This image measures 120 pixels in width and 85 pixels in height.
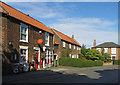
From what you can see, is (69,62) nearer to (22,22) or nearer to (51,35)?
(51,35)

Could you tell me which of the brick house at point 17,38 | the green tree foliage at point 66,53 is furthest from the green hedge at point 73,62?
the brick house at point 17,38

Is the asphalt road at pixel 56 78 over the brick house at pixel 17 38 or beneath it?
beneath

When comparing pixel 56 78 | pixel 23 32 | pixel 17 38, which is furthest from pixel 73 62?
pixel 17 38

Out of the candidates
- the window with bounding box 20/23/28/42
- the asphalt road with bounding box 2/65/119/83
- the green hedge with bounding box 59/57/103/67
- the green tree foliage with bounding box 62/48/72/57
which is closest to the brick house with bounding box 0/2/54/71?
the window with bounding box 20/23/28/42

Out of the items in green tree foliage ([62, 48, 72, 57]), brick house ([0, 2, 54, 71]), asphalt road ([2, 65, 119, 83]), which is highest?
brick house ([0, 2, 54, 71])

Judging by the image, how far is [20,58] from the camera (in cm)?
1402

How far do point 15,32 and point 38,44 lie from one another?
4.85 m

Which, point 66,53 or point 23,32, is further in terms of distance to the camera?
point 66,53

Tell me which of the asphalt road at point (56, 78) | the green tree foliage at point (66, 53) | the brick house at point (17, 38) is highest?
the brick house at point (17, 38)

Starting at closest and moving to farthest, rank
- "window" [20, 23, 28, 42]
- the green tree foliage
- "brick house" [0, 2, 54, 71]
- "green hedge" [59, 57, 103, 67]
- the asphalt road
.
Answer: the asphalt road, "brick house" [0, 2, 54, 71], "window" [20, 23, 28, 42], "green hedge" [59, 57, 103, 67], the green tree foliage

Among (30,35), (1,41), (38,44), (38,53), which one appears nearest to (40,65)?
(38,53)

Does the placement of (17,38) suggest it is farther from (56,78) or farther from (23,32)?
(56,78)

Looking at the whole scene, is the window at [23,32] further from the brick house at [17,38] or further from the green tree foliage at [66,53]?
the green tree foliage at [66,53]

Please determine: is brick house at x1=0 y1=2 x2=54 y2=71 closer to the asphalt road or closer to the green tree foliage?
the asphalt road
